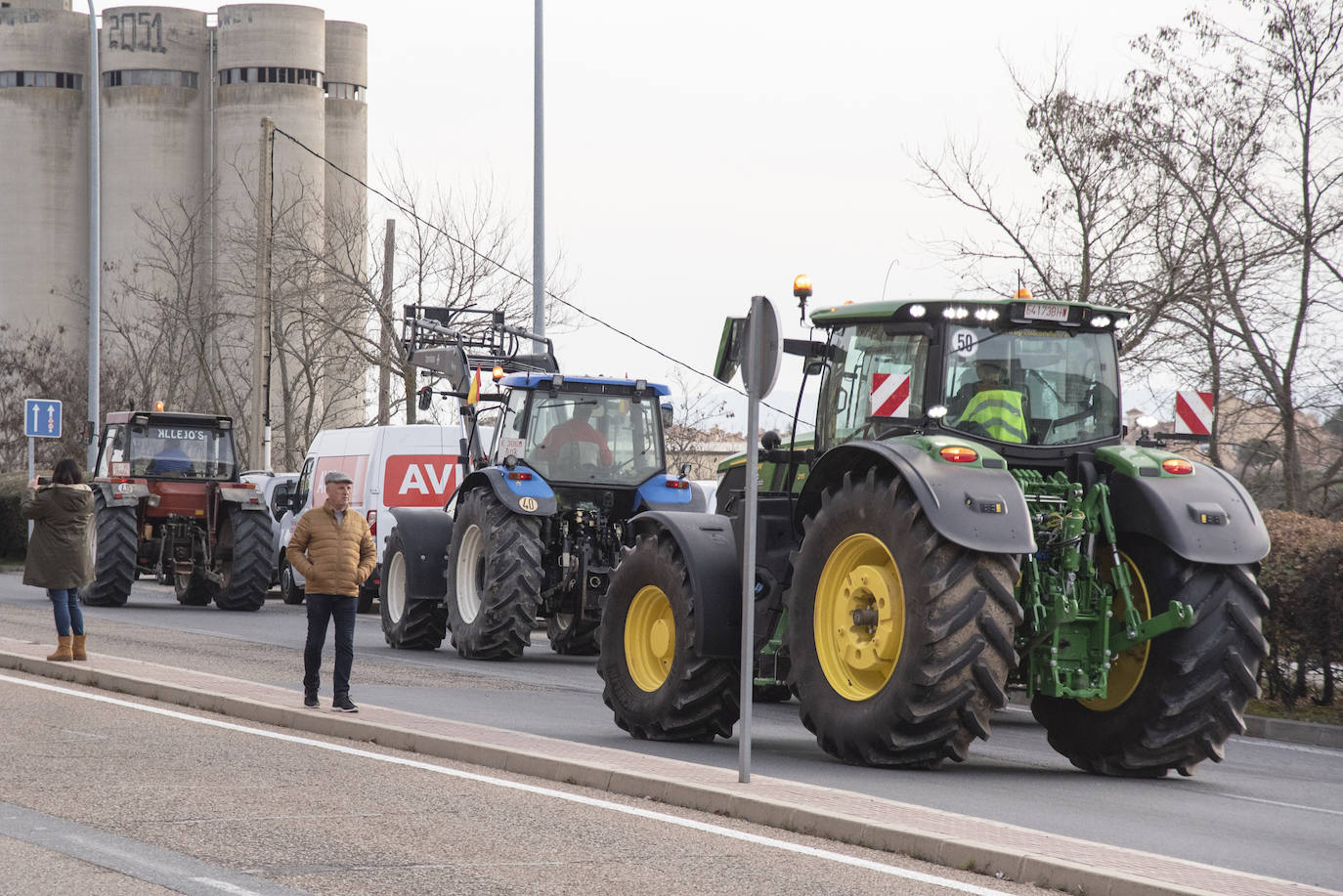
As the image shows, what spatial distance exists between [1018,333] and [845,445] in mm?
1415

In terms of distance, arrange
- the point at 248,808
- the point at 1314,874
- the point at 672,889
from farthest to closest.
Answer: the point at 248,808
the point at 1314,874
the point at 672,889

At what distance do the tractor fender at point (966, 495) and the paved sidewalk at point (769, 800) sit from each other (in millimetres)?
1713

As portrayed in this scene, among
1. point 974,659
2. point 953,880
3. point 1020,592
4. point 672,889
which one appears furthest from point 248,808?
point 1020,592

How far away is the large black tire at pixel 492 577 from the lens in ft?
57.2

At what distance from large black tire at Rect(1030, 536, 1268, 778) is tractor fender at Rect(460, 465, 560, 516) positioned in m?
7.52

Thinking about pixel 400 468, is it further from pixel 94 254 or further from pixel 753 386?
pixel 753 386

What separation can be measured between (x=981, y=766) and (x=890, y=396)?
2.44 m

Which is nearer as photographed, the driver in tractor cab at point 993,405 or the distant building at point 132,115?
the driver in tractor cab at point 993,405

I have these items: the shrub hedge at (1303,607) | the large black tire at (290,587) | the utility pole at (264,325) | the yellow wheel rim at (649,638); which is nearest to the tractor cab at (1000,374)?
the yellow wheel rim at (649,638)

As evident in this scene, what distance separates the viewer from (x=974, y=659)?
1016cm

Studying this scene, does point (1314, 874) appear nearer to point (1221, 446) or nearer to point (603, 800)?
point (603, 800)

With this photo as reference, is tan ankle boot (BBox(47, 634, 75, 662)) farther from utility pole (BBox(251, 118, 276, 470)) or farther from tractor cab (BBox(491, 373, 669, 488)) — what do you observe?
utility pole (BBox(251, 118, 276, 470))

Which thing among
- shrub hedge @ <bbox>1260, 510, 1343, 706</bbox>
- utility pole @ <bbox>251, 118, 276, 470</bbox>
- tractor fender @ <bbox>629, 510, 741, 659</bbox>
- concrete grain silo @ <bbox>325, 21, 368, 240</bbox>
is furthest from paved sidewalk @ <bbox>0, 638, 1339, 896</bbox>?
concrete grain silo @ <bbox>325, 21, 368, 240</bbox>

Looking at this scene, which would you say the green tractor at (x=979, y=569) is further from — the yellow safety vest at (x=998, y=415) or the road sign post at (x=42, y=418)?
the road sign post at (x=42, y=418)
